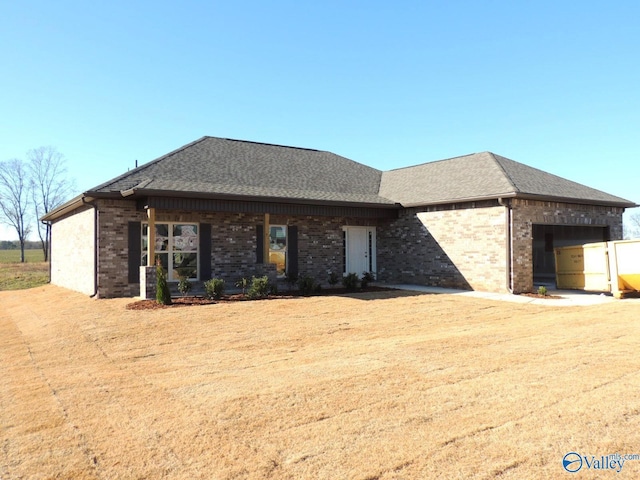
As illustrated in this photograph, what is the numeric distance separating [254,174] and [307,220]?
2.72 metres

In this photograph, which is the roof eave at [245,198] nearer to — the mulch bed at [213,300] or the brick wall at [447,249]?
the brick wall at [447,249]

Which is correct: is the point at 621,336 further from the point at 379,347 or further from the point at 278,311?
the point at 278,311

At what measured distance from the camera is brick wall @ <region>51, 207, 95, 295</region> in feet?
46.5

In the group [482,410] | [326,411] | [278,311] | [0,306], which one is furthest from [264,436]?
[0,306]

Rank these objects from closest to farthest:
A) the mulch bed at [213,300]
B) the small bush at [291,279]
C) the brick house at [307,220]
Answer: the mulch bed at [213,300] < the brick house at [307,220] < the small bush at [291,279]

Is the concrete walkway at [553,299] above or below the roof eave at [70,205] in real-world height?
below

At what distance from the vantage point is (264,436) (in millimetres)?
3900

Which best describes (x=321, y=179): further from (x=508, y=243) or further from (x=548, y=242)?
(x=548, y=242)

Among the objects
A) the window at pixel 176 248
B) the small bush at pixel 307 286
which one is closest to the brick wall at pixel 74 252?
the window at pixel 176 248

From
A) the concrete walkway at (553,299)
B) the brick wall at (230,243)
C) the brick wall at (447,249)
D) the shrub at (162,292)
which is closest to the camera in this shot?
the shrub at (162,292)

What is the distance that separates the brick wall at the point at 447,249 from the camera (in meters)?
14.2

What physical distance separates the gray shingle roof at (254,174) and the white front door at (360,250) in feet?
5.06

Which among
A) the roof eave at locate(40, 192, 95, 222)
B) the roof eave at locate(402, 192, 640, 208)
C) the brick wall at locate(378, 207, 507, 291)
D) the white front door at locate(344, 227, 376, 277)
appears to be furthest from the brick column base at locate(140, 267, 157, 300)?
the roof eave at locate(402, 192, 640, 208)

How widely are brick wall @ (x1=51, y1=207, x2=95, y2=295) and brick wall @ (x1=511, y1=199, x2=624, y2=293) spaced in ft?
44.1
